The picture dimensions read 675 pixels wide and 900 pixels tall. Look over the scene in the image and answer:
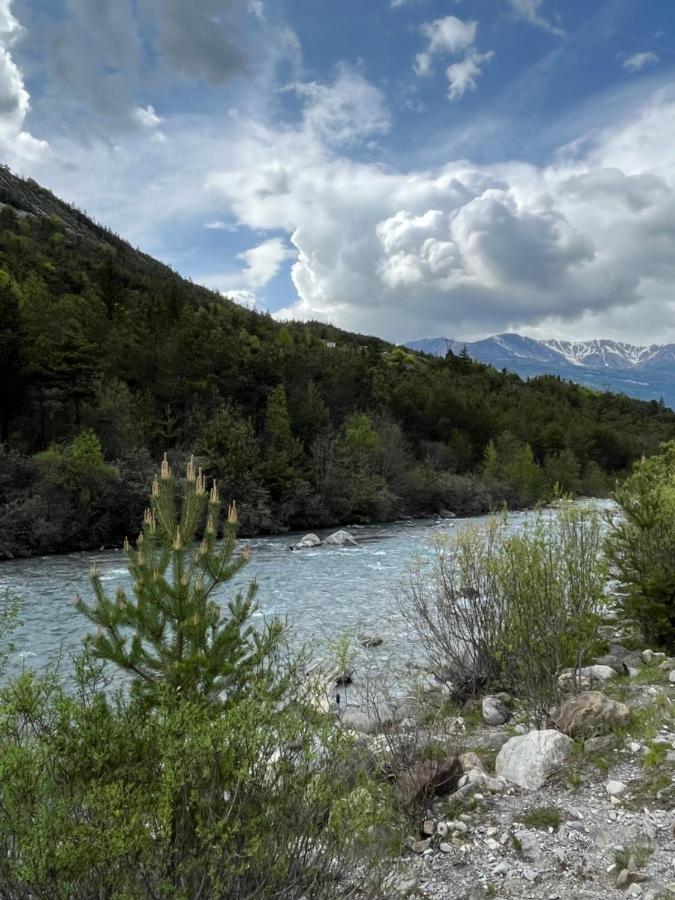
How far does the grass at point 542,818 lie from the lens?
18.1 ft

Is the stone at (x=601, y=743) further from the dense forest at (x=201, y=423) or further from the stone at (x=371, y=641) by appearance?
the dense forest at (x=201, y=423)

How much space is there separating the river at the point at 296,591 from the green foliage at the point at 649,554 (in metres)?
1.61

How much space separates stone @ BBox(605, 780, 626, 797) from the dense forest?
9295mm

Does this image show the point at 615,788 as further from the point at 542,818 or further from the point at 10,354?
the point at 10,354

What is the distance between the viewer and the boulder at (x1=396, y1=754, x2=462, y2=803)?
5936mm

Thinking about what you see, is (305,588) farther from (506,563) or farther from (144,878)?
(144,878)

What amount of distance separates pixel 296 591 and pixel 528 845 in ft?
47.2

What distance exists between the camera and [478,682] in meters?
10.0

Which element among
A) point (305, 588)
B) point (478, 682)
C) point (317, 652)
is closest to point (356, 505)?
point (305, 588)

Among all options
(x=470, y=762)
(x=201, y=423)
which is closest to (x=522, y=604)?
(x=470, y=762)

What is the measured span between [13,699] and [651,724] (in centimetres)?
705

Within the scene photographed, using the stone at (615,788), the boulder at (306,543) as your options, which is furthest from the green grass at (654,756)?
the boulder at (306,543)

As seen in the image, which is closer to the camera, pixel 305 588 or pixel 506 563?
pixel 506 563

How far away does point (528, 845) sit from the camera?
522 cm
